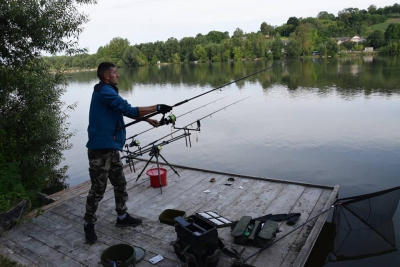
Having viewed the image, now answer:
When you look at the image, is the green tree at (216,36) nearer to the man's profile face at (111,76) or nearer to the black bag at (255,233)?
the man's profile face at (111,76)

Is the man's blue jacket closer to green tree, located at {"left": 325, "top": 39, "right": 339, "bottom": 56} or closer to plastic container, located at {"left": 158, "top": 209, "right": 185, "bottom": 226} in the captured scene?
plastic container, located at {"left": 158, "top": 209, "right": 185, "bottom": 226}

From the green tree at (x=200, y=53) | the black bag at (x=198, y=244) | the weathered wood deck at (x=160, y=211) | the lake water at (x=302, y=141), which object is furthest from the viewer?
the green tree at (x=200, y=53)

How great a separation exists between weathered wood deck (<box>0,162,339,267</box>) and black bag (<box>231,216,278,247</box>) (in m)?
0.11

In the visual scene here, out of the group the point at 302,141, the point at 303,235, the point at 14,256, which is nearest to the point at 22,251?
the point at 14,256

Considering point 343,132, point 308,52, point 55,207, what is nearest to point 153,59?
point 308,52

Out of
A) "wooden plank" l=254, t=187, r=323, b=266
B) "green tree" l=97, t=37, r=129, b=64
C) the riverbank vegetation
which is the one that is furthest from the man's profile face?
"green tree" l=97, t=37, r=129, b=64

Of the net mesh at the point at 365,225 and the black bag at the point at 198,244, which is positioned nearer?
the black bag at the point at 198,244

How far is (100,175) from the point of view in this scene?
3.72 m

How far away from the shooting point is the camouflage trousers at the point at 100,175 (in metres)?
3.69

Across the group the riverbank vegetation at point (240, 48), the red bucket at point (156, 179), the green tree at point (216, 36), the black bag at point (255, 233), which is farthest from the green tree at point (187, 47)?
the black bag at point (255, 233)

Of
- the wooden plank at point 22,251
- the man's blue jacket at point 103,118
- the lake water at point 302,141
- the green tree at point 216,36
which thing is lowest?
the lake water at point 302,141

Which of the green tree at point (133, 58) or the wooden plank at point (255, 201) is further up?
the green tree at point (133, 58)

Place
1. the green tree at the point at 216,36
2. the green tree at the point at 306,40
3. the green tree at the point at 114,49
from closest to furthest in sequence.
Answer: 1. the green tree at the point at 306,40
2. the green tree at the point at 114,49
3. the green tree at the point at 216,36

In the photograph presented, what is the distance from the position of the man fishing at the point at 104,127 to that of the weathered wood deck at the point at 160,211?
36 cm
